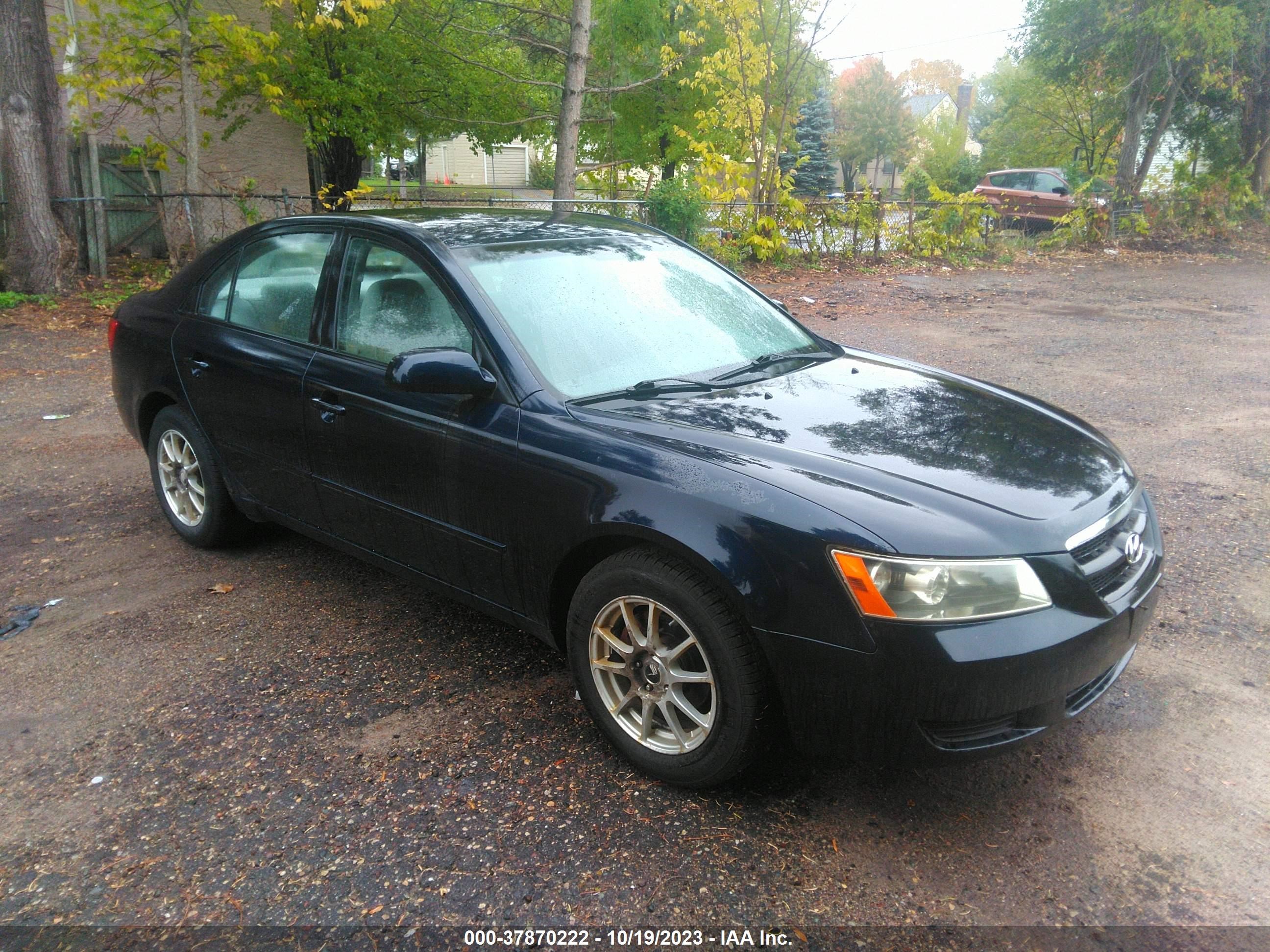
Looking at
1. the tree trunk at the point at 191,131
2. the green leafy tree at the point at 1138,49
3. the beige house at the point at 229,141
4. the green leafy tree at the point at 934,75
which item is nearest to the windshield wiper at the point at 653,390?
the tree trunk at the point at 191,131

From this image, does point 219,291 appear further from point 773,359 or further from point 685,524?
point 685,524

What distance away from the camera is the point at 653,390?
11.0 ft

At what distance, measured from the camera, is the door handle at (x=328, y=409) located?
377 cm

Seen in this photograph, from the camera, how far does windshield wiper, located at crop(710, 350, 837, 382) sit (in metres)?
3.60

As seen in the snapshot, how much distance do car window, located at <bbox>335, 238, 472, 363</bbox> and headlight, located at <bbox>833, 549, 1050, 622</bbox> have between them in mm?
1637

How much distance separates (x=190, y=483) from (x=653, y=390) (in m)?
Answer: 2.72

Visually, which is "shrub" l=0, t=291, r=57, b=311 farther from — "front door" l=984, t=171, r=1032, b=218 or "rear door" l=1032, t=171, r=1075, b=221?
"rear door" l=1032, t=171, r=1075, b=221

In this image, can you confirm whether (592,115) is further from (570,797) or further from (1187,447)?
(570,797)

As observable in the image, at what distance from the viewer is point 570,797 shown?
2.93 metres

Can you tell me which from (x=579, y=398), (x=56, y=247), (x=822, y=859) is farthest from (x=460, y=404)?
(x=56, y=247)

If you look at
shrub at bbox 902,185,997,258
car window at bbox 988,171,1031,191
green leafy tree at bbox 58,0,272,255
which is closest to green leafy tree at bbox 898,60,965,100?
car window at bbox 988,171,1031,191

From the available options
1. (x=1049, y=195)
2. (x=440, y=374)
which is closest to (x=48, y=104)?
(x=440, y=374)

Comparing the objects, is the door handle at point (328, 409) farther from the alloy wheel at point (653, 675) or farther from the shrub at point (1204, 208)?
the shrub at point (1204, 208)

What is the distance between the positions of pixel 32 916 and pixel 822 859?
2.07 m
